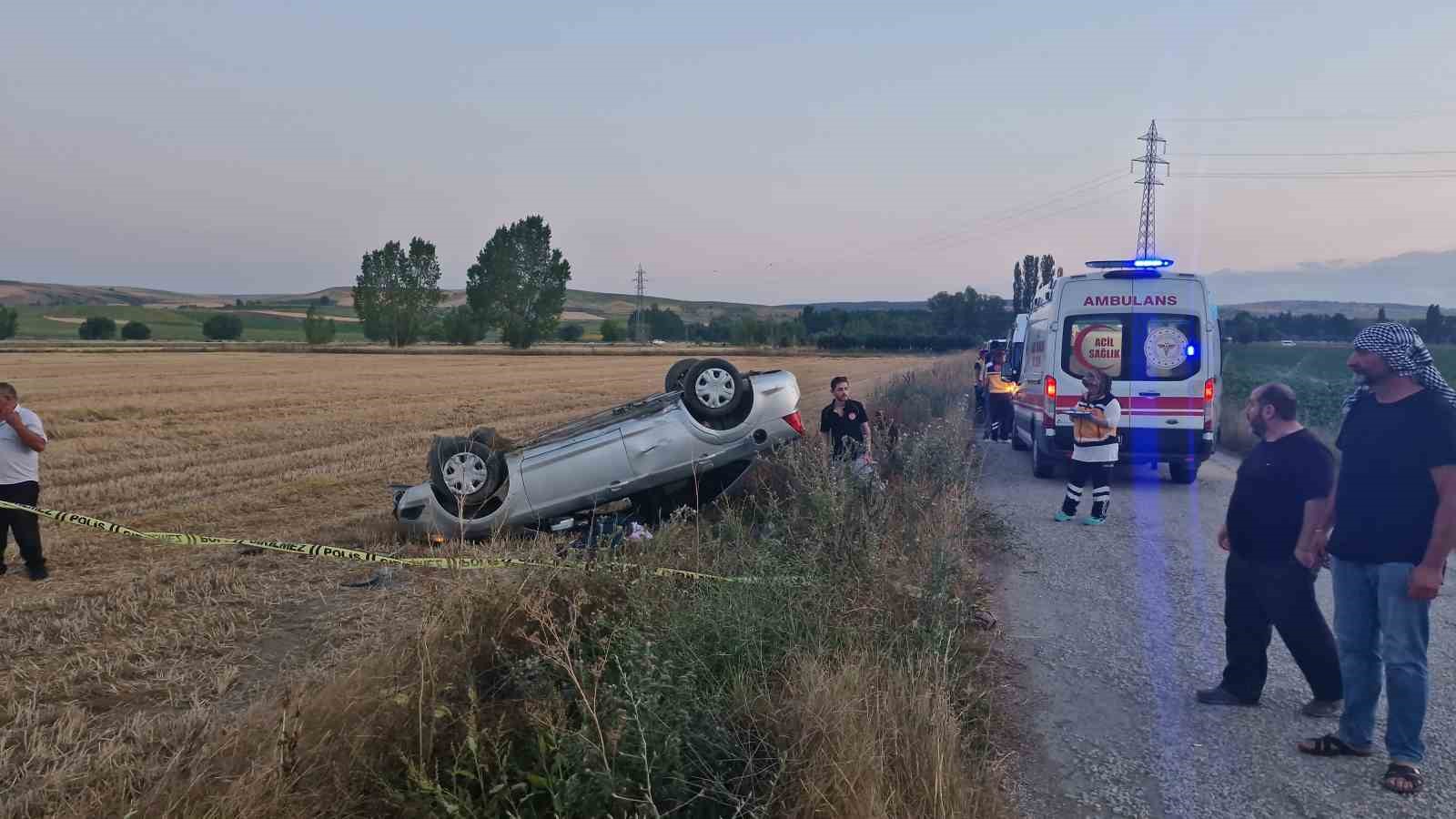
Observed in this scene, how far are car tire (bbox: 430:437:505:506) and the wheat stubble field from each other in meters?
0.85

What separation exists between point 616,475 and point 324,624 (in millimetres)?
3170

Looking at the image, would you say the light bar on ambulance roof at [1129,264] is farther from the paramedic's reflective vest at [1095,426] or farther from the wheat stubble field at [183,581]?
the wheat stubble field at [183,581]

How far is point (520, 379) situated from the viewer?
3491 cm

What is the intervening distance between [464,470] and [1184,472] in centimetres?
897

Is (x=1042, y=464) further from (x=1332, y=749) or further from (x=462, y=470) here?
(x=1332, y=749)

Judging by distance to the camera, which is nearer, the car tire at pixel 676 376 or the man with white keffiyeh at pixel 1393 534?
the man with white keffiyeh at pixel 1393 534

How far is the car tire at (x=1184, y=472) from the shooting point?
1266 cm

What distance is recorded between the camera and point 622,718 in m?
3.33

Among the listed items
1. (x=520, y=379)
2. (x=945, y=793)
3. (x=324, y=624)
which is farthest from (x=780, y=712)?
(x=520, y=379)

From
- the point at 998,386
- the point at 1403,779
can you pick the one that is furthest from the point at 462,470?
the point at 998,386

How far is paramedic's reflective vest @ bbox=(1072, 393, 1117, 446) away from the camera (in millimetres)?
10250

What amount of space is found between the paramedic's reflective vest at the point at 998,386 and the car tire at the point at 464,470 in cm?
1166

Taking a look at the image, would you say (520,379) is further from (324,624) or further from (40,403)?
(324,624)

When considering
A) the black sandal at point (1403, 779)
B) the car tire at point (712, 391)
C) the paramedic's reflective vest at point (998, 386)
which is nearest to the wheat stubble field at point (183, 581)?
the car tire at point (712, 391)
